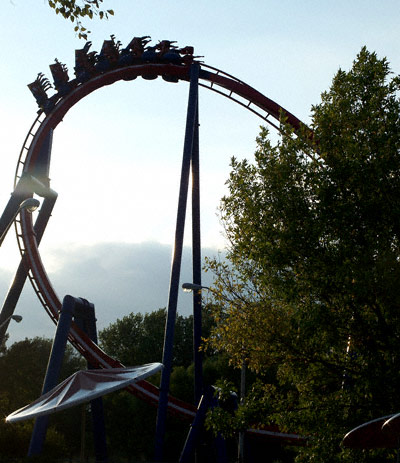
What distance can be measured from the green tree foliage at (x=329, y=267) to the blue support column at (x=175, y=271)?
638 cm

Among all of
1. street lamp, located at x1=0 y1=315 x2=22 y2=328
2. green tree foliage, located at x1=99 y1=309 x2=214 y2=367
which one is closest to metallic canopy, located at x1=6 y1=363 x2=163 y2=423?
street lamp, located at x1=0 y1=315 x2=22 y2=328

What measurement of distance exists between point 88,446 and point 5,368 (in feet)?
44.5

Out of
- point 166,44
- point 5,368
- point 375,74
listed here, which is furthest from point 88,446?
point 375,74

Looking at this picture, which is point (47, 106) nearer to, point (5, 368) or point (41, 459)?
point (41, 459)

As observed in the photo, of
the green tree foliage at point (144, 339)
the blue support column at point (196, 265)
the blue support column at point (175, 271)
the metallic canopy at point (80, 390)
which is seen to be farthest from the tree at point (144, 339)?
the metallic canopy at point (80, 390)

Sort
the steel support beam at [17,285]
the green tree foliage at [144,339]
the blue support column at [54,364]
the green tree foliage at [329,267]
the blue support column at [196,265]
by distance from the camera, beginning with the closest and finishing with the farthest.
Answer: the green tree foliage at [329,267], the blue support column at [54,364], the blue support column at [196,265], the steel support beam at [17,285], the green tree foliage at [144,339]

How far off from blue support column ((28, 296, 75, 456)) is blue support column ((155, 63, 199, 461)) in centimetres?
354

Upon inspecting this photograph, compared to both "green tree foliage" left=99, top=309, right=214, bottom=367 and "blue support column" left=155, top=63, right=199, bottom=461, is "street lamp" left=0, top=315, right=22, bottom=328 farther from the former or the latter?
"green tree foliage" left=99, top=309, right=214, bottom=367

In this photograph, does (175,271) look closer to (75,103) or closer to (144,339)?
(75,103)

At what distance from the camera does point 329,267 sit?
13227 millimetres

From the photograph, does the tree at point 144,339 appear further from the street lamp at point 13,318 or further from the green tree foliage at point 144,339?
the street lamp at point 13,318

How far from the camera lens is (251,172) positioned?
14906 mm

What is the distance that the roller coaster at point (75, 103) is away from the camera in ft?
79.2

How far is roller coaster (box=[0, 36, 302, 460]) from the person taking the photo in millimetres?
24125
